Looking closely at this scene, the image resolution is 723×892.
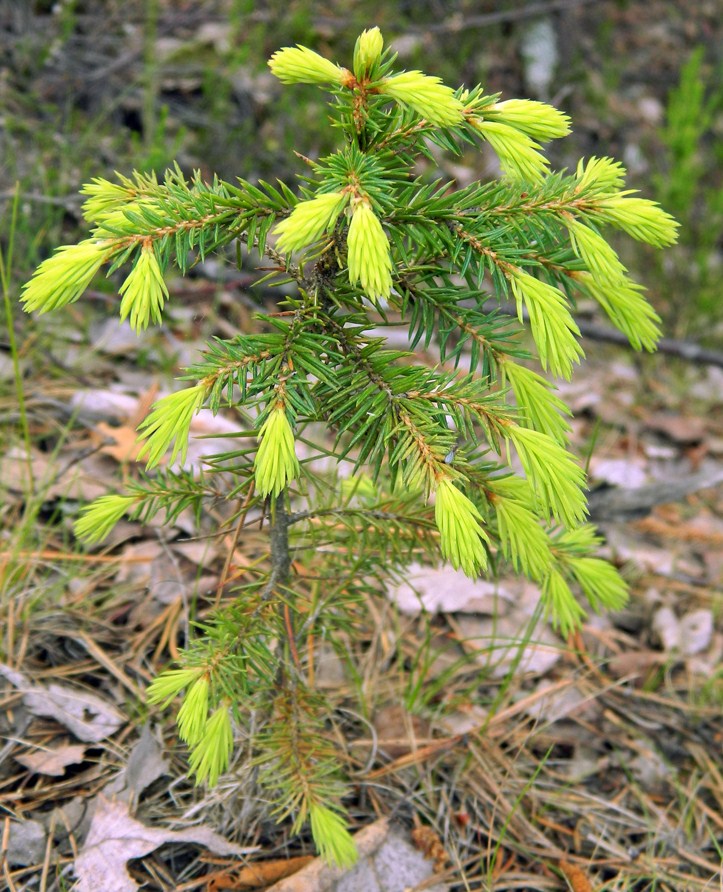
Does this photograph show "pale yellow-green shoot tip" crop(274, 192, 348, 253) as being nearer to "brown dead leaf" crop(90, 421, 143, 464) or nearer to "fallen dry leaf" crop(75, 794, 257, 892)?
"fallen dry leaf" crop(75, 794, 257, 892)

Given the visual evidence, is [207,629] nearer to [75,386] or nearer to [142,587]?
[142,587]

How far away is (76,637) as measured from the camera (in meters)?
1.99

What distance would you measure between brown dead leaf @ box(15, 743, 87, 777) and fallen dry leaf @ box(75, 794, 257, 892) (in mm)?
119

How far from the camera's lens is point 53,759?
172 centimetres

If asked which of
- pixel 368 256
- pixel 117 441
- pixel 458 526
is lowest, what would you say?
pixel 117 441

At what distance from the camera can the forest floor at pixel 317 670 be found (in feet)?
5.45

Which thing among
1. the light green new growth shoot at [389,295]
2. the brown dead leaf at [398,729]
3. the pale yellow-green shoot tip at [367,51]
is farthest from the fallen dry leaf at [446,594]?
the pale yellow-green shoot tip at [367,51]

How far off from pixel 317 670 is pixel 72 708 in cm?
60

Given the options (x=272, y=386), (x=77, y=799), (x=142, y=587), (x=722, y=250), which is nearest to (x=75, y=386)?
(x=142, y=587)

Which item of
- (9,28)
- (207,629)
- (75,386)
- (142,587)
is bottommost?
(142,587)

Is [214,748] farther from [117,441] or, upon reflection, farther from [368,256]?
[117,441]

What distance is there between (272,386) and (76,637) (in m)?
1.12

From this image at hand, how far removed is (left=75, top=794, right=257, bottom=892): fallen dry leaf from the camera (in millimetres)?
1508

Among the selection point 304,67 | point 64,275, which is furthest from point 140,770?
point 304,67
